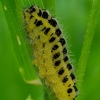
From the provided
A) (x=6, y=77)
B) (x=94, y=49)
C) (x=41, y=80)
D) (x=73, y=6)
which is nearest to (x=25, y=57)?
(x=41, y=80)

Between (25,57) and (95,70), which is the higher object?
(25,57)

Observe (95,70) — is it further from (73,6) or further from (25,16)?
(25,16)

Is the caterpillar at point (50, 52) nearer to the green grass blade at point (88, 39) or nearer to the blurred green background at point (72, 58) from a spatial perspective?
the green grass blade at point (88, 39)

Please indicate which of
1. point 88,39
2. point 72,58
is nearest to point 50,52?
point 88,39

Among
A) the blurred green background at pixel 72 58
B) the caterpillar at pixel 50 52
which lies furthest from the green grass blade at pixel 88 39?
the blurred green background at pixel 72 58

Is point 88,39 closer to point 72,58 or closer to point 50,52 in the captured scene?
point 50,52

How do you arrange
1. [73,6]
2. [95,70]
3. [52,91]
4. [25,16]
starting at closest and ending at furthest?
[25,16] → [52,91] → [95,70] → [73,6]
